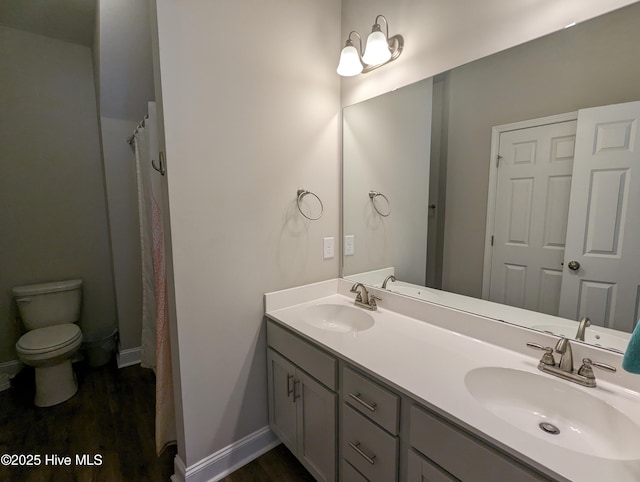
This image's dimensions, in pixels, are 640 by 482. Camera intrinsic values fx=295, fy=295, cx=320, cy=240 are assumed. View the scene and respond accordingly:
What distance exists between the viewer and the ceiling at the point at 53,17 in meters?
1.95

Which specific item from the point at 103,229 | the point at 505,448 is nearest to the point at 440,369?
the point at 505,448

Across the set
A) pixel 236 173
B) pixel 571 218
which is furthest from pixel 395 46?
pixel 571 218

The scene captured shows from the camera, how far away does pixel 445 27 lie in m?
1.29

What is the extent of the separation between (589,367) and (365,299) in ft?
3.08

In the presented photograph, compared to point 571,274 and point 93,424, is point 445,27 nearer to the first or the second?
point 571,274

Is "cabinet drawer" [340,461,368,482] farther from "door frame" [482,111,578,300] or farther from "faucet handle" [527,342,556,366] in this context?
"door frame" [482,111,578,300]

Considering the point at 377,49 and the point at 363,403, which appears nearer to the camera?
the point at 363,403

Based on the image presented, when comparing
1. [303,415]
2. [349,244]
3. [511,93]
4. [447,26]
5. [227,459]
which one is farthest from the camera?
[349,244]

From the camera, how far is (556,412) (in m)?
0.91

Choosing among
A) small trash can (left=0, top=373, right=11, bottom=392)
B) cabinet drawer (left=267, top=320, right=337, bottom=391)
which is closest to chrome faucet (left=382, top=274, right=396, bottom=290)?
cabinet drawer (left=267, top=320, right=337, bottom=391)

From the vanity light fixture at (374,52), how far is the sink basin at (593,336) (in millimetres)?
1365

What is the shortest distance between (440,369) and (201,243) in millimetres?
1101

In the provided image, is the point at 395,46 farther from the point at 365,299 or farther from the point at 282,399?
the point at 282,399

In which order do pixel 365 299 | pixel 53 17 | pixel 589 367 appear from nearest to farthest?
pixel 589 367
pixel 365 299
pixel 53 17
